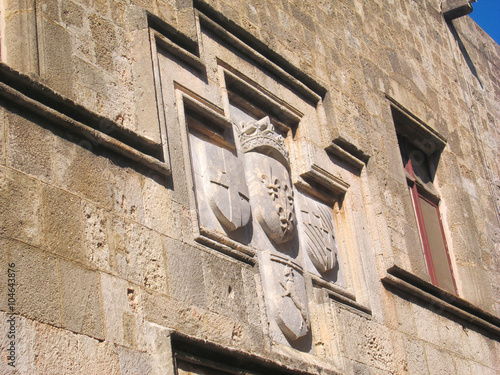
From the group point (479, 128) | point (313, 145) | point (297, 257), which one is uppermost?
point (479, 128)

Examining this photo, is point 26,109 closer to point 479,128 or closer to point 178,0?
point 178,0

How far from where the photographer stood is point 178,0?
5.65 m

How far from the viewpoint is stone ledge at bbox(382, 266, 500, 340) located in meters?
6.17

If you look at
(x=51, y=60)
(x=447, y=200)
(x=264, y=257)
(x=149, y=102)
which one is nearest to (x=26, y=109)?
(x=51, y=60)

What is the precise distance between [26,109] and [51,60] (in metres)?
0.51

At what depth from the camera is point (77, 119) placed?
4.33 meters

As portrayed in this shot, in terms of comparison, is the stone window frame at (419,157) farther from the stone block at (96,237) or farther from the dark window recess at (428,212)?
the stone block at (96,237)

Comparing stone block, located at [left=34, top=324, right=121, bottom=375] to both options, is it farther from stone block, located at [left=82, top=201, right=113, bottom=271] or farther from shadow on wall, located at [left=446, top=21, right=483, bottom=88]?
shadow on wall, located at [left=446, top=21, right=483, bottom=88]

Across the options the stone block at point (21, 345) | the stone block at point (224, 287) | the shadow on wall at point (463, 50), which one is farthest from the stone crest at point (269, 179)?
the shadow on wall at point (463, 50)

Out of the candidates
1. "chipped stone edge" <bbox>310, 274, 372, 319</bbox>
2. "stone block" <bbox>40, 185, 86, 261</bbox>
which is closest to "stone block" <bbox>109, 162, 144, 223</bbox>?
"stone block" <bbox>40, 185, 86, 261</bbox>

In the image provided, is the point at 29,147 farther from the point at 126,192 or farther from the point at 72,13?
the point at 72,13

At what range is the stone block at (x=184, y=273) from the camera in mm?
4344

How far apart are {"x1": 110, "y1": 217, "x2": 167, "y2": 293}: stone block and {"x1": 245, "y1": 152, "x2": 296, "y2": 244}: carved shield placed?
40.5 inches

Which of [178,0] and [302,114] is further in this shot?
[302,114]
